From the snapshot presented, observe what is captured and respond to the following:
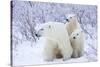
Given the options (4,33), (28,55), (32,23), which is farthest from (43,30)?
(4,33)

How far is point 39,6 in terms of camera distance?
6.96ft

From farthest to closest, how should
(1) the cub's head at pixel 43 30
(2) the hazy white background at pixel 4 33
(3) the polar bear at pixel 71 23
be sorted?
(3) the polar bear at pixel 71 23, (1) the cub's head at pixel 43 30, (2) the hazy white background at pixel 4 33

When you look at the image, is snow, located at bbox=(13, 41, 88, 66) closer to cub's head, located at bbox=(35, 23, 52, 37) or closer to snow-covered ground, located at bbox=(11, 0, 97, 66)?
snow-covered ground, located at bbox=(11, 0, 97, 66)

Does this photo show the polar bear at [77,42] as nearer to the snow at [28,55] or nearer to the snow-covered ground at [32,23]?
the snow-covered ground at [32,23]

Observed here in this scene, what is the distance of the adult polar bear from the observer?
2.23m

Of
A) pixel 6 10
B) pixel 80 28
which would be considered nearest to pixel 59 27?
pixel 80 28

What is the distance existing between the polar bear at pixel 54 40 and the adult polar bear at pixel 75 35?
2.2 inches

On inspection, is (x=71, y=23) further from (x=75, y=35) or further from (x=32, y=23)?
→ (x=32, y=23)

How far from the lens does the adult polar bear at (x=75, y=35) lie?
2.23 meters

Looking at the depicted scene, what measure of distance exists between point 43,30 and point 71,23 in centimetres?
36

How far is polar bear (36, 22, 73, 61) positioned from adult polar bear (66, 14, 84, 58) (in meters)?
0.06

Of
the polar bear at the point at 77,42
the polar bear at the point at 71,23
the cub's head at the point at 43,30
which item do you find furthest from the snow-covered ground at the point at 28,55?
the polar bear at the point at 71,23

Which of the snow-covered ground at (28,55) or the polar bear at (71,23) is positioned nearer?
the snow-covered ground at (28,55)

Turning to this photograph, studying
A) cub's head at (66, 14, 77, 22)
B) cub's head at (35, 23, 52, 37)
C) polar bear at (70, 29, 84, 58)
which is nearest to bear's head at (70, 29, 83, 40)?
polar bear at (70, 29, 84, 58)
